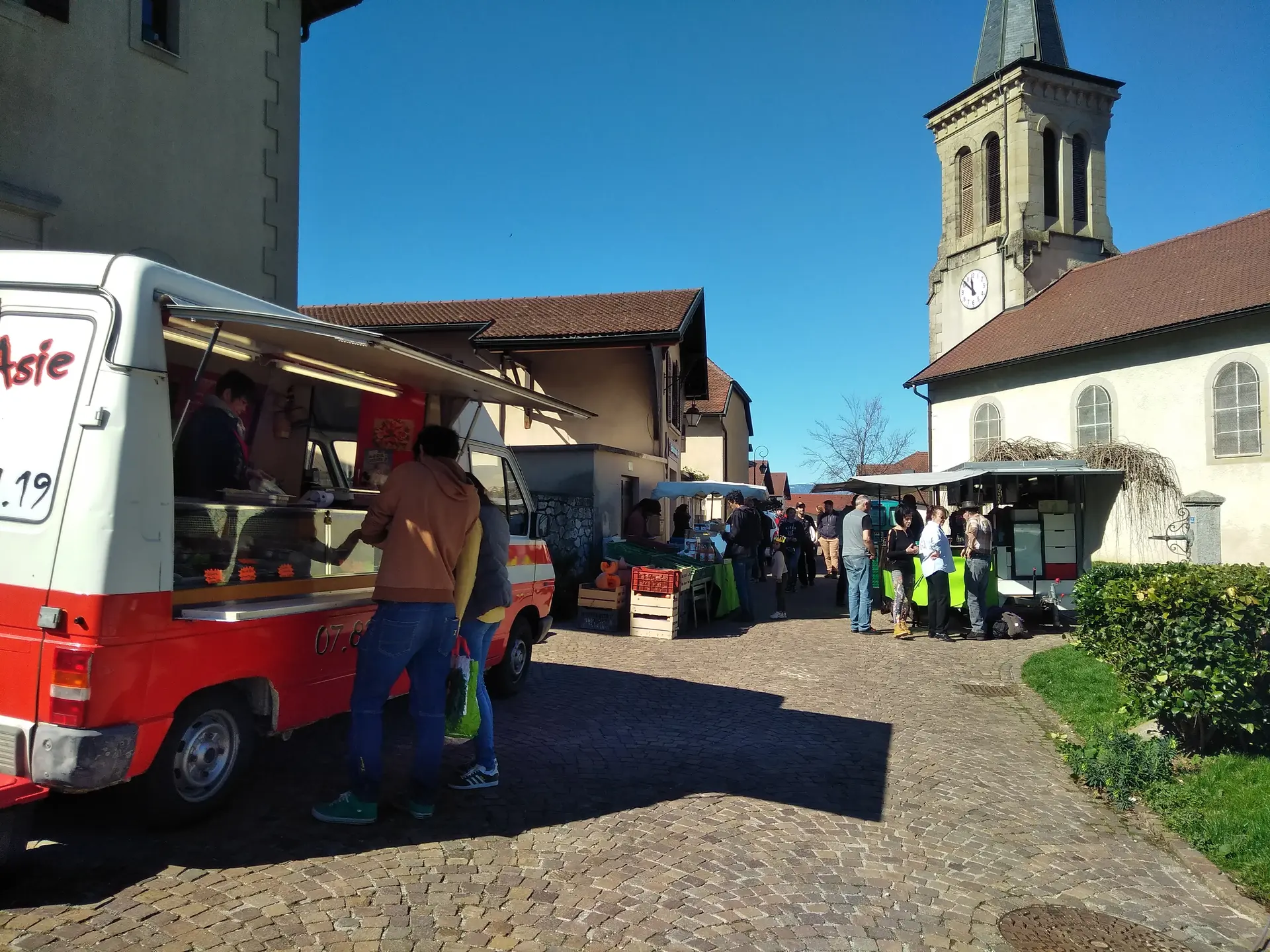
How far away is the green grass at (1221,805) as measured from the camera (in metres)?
4.23

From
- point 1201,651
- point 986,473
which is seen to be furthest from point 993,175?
point 1201,651

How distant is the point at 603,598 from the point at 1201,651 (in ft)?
25.2

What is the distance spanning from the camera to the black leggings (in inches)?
466

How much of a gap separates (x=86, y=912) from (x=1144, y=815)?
5.36 metres

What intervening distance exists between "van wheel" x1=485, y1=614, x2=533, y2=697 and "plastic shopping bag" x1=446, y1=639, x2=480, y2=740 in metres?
2.22

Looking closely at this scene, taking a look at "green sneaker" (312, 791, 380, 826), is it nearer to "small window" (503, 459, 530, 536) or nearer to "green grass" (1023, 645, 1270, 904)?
"small window" (503, 459, 530, 536)

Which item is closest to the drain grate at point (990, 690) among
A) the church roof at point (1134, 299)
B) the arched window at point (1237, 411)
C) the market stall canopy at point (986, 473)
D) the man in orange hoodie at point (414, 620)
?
the man in orange hoodie at point (414, 620)

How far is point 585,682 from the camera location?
8.30 metres

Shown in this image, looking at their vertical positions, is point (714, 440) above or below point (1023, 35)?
below

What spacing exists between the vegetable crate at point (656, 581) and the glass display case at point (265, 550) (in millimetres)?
6249

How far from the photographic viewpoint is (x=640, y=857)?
4.15 metres

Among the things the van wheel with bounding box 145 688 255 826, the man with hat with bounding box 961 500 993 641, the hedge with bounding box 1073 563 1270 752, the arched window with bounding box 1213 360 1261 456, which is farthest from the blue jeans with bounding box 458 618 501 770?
the arched window with bounding box 1213 360 1261 456

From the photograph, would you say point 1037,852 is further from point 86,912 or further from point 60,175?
point 60,175

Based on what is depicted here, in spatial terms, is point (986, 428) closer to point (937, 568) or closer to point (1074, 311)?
point (1074, 311)
